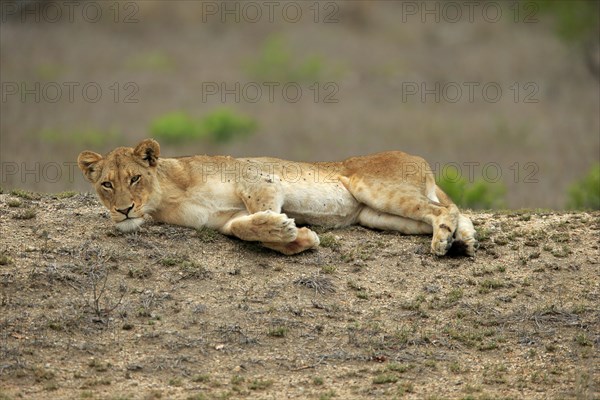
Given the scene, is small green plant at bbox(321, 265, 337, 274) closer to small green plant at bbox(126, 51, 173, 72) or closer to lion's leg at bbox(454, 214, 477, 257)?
lion's leg at bbox(454, 214, 477, 257)

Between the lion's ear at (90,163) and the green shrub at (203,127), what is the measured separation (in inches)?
521

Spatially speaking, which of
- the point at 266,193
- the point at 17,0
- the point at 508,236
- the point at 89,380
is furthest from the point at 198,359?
the point at 17,0

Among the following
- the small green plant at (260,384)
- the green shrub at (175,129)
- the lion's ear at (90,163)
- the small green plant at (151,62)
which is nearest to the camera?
the small green plant at (260,384)

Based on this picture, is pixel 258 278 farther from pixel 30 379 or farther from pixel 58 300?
pixel 30 379

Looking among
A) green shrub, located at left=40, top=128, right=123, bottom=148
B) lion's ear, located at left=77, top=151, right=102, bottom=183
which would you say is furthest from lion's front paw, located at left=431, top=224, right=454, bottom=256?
green shrub, located at left=40, top=128, right=123, bottom=148

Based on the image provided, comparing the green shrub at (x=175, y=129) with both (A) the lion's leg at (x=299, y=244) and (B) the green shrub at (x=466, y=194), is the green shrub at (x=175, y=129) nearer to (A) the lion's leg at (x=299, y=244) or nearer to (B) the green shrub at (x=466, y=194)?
(B) the green shrub at (x=466, y=194)

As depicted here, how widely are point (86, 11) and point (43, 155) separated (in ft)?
33.8

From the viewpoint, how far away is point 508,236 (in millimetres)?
7754

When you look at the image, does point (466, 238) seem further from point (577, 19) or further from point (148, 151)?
point (577, 19)

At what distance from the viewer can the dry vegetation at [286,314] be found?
18.9 feet

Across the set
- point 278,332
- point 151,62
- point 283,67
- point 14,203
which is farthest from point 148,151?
point 283,67

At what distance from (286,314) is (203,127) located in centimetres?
1492

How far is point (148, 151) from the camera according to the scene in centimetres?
731

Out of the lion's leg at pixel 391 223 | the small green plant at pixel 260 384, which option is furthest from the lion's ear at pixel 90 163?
the small green plant at pixel 260 384
